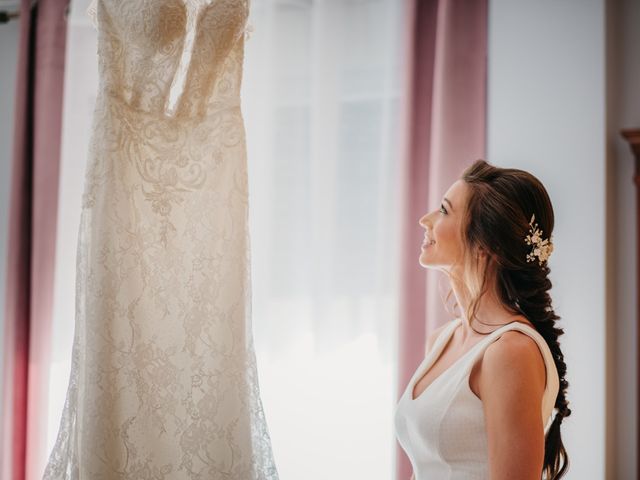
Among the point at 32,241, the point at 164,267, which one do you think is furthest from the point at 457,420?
the point at 32,241

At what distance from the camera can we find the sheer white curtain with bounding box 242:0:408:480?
114 inches

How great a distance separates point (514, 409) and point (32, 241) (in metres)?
2.60

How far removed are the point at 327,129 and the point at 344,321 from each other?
31.7 inches

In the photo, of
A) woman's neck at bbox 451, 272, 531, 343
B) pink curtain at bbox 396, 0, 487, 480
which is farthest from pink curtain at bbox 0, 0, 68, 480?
woman's neck at bbox 451, 272, 531, 343

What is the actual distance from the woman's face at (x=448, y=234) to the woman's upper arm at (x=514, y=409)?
0.29 metres

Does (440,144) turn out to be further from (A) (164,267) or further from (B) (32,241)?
(B) (32,241)

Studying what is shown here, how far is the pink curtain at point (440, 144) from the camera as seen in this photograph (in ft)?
9.02

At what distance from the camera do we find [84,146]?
338 cm

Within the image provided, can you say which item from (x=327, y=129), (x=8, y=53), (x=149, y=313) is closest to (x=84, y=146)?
(x=8, y=53)

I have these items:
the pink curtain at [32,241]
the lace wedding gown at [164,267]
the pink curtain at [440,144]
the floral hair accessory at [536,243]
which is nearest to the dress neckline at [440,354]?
the floral hair accessory at [536,243]

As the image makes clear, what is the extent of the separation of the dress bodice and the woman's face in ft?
2.04

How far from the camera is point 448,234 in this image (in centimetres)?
181

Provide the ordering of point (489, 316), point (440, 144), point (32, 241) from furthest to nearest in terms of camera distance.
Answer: point (32, 241)
point (440, 144)
point (489, 316)

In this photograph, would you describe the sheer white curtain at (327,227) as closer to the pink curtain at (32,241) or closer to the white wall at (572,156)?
the white wall at (572,156)
